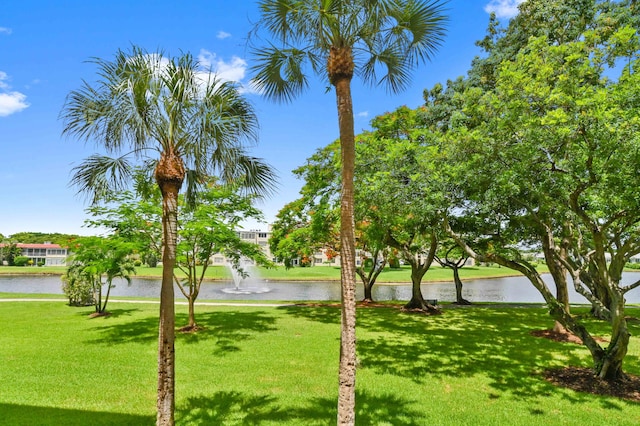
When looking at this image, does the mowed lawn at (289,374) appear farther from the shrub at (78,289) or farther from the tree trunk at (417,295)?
the tree trunk at (417,295)

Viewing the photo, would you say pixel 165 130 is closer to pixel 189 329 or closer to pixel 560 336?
pixel 189 329

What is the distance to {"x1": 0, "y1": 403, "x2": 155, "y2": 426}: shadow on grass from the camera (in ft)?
20.2

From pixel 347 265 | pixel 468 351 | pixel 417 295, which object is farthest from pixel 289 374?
pixel 417 295

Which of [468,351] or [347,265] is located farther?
[468,351]

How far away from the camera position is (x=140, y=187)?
8.18m

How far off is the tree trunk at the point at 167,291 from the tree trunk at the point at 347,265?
2.64 m

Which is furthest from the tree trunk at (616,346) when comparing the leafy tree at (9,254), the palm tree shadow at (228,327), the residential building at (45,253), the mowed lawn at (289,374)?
the residential building at (45,253)

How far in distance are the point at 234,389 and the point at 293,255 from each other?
40.6ft

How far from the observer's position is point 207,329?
14.3m

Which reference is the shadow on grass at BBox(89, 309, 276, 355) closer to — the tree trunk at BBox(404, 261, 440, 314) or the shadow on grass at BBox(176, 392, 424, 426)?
the shadow on grass at BBox(176, 392, 424, 426)

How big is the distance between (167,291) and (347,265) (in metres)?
2.87

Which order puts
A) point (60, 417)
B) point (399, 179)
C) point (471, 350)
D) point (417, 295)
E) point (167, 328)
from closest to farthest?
point (167, 328) → point (60, 417) → point (471, 350) → point (399, 179) → point (417, 295)

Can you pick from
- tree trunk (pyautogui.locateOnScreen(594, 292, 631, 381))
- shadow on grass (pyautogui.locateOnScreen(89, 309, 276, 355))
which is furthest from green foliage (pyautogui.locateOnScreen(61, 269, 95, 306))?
tree trunk (pyautogui.locateOnScreen(594, 292, 631, 381))

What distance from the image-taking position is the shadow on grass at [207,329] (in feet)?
40.6
